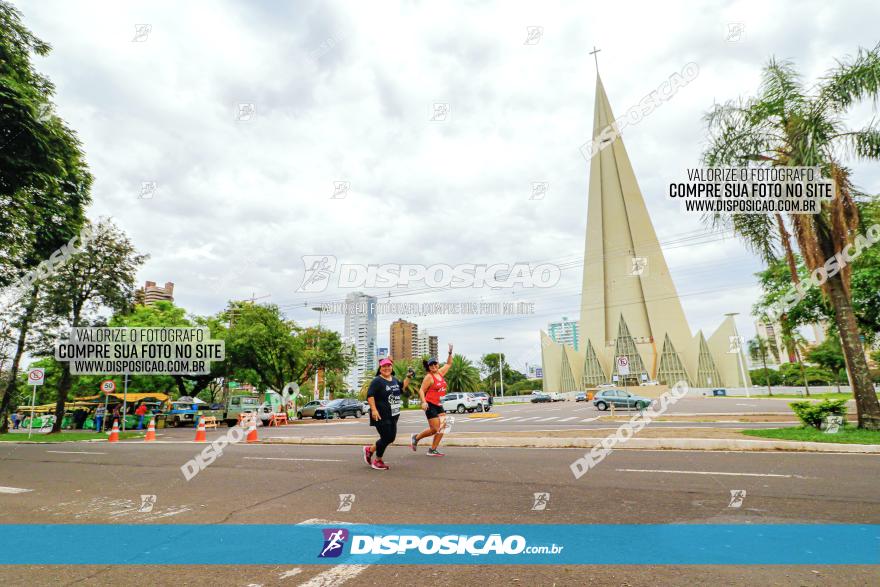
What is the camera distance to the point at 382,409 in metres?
7.63

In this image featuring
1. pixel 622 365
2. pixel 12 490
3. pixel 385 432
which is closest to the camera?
pixel 12 490

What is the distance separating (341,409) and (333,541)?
31.1 meters

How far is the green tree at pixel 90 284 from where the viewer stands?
20.9 metres

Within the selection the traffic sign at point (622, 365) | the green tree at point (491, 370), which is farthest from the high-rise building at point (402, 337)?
the traffic sign at point (622, 365)

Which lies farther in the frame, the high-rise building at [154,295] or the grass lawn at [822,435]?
the high-rise building at [154,295]

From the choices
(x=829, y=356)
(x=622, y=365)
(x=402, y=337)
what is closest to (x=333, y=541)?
(x=622, y=365)

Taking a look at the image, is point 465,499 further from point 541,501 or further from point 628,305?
point 628,305

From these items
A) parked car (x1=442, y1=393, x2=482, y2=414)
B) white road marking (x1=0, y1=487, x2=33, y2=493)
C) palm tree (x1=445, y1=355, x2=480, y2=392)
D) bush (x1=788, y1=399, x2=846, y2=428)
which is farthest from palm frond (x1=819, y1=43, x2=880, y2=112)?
→ palm tree (x1=445, y1=355, x2=480, y2=392)

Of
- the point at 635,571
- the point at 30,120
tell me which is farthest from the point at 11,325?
the point at 635,571

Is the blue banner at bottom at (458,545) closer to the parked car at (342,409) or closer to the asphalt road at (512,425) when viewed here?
the asphalt road at (512,425)

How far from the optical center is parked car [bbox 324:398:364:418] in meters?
32.8

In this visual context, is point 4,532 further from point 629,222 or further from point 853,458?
point 629,222

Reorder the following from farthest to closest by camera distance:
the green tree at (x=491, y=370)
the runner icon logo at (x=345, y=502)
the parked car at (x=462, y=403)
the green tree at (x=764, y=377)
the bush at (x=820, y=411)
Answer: the green tree at (x=491, y=370) → the green tree at (x=764, y=377) → the parked car at (x=462, y=403) → the bush at (x=820, y=411) → the runner icon logo at (x=345, y=502)

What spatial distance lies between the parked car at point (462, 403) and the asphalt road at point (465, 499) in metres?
24.7
